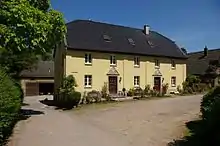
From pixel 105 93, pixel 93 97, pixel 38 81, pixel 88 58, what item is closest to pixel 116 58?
pixel 88 58

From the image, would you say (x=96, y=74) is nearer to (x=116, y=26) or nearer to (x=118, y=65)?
(x=118, y=65)

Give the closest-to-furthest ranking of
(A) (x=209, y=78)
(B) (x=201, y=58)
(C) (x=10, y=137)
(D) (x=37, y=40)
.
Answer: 1. (C) (x=10, y=137)
2. (D) (x=37, y=40)
3. (A) (x=209, y=78)
4. (B) (x=201, y=58)

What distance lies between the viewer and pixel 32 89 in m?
56.2

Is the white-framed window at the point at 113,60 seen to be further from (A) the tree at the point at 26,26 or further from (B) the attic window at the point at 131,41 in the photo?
(A) the tree at the point at 26,26

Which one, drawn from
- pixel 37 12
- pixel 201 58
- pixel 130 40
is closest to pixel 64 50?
pixel 130 40

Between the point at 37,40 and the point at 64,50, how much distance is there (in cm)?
1571

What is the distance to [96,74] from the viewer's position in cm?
3812

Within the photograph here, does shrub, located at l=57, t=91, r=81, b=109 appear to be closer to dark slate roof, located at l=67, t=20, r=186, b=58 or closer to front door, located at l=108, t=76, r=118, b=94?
dark slate roof, located at l=67, t=20, r=186, b=58

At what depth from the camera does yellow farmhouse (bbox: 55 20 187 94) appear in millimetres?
37219

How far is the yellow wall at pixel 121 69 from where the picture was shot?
36719 millimetres

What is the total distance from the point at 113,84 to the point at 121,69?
2.18 m

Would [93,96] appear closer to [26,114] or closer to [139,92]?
[139,92]

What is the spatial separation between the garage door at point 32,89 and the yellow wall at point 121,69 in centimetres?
2095

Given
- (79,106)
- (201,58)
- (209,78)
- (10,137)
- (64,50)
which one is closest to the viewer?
(10,137)
